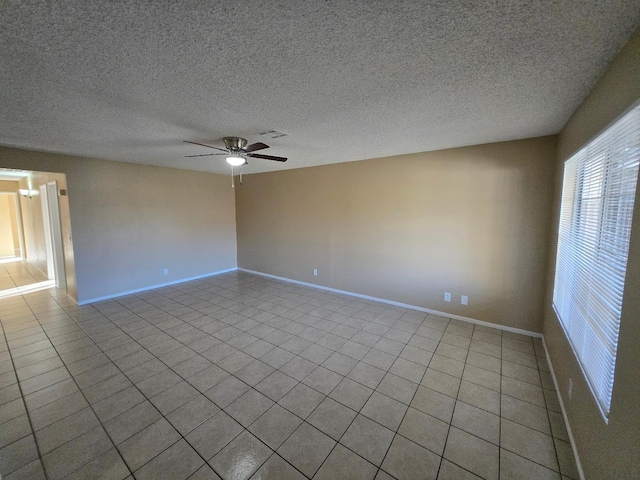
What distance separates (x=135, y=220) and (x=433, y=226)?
504 cm

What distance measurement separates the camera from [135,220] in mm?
4648

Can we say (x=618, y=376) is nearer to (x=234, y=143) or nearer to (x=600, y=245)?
(x=600, y=245)

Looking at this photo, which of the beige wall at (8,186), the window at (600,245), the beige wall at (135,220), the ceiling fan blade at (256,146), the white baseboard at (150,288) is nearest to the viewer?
the window at (600,245)

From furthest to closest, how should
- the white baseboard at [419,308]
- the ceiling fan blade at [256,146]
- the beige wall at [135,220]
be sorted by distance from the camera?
the beige wall at [135,220]
the white baseboard at [419,308]
the ceiling fan blade at [256,146]

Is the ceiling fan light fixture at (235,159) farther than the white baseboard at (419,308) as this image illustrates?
No

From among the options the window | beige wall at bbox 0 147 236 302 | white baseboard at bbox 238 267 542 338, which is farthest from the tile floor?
beige wall at bbox 0 147 236 302

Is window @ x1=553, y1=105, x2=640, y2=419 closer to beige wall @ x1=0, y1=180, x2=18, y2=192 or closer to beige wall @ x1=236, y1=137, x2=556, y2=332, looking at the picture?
beige wall @ x1=236, y1=137, x2=556, y2=332

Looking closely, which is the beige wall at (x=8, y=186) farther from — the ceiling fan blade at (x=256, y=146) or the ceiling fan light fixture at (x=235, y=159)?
the ceiling fan blade at (x=256, y=146)

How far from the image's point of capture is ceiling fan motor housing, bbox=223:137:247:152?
282cm

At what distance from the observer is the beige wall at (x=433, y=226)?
3041mm

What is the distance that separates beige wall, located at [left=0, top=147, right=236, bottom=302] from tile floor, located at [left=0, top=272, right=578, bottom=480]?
1091 mm

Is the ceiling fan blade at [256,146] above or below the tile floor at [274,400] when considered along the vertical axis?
above

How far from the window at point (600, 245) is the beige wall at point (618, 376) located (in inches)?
3.2

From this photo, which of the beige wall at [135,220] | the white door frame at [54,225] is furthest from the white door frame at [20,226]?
the beige wall at [135,220]
